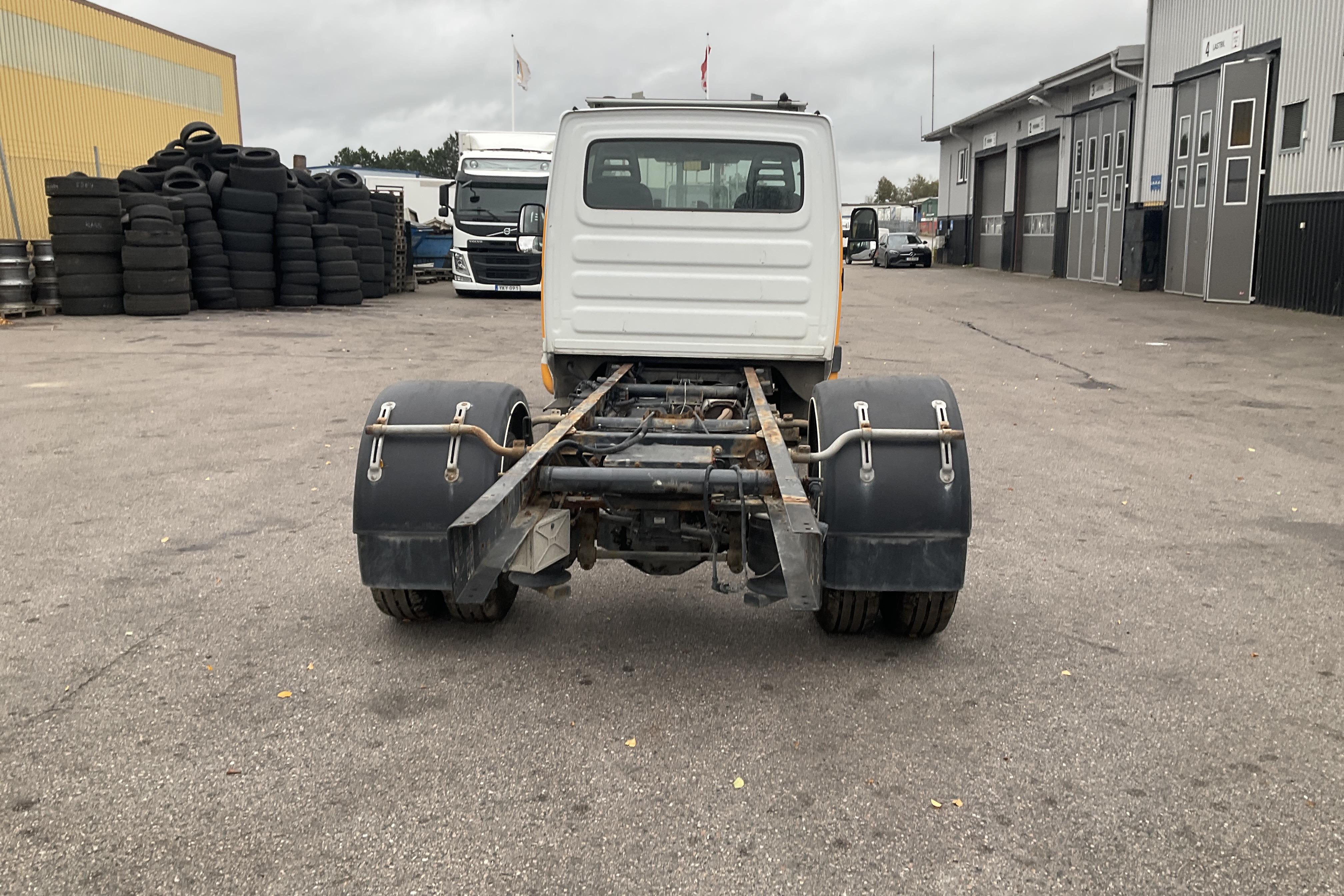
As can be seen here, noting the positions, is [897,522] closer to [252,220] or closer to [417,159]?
[252,220]

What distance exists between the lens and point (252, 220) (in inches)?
755

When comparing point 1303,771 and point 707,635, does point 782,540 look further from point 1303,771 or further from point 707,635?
point 1303,771

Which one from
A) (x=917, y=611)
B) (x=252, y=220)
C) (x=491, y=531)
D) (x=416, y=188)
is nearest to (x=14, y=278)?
(x=252, y=220)

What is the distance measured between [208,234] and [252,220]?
2.61 feet

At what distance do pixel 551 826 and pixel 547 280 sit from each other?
442 centimetres

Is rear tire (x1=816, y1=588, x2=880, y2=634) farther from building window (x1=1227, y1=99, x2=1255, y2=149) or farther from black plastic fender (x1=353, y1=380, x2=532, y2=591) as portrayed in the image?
building window (x1=1227, y1=99, x2=1255, y2=149)

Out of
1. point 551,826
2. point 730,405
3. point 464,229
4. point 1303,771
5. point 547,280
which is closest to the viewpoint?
point 551,826

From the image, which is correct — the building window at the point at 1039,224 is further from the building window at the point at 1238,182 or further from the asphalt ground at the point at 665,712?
the asphalt ground at the point at 665,712

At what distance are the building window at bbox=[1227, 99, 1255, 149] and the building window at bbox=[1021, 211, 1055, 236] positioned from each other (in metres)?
13.0

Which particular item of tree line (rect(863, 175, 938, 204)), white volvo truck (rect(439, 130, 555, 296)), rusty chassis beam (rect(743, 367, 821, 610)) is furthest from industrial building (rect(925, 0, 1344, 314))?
tree line (rect(863, 175, 938, 204))

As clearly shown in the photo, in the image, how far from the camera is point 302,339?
51.0ft

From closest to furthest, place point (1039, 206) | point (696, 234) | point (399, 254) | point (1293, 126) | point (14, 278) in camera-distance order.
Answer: point (696, 234)
point (14, 278)
point (1293, 126)
point (399, 254)
point (1039, 206)

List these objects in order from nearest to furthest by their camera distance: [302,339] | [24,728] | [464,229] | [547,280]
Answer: [24,728], [547,280], [302,339], [464,229]

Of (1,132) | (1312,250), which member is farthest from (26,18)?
(1312,250)
